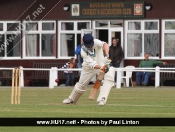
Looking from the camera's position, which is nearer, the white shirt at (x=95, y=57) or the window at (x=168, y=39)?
the white shirt at (x=95, y=57)

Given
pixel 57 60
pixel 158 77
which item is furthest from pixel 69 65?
pixel 158 77

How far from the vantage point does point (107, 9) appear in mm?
40062

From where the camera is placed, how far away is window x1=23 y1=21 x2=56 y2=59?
4116cm

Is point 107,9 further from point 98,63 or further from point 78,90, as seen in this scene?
point 98,63

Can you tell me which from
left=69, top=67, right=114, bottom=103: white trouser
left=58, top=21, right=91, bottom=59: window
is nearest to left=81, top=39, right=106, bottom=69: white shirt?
left=69, top=67, right=114, bottom=103: white trouser

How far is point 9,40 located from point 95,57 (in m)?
20.6

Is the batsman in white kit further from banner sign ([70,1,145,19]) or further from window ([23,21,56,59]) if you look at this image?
window ([23,21,56,59])

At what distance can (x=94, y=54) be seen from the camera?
21.5 metres

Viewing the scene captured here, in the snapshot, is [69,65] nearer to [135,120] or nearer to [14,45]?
[14,45]

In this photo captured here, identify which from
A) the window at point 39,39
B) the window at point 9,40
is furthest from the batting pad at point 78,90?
the window at point 9,40

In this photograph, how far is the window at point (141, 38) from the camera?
3962cm

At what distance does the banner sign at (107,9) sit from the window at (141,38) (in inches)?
18.2

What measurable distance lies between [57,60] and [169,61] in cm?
527

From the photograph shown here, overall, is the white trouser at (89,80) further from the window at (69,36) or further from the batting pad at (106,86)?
the window at (69,36)
